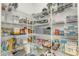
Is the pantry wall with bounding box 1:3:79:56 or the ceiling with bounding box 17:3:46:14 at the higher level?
the ceiling with bounding box 17:3:46:14

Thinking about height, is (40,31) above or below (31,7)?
below

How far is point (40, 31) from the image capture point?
1.37 m

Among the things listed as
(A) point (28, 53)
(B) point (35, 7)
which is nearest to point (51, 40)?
(A) point (28, 53)

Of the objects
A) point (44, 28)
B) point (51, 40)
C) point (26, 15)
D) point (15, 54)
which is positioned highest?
point (26, 15)

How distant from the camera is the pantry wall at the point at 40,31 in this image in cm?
136

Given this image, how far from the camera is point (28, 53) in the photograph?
4.50ft

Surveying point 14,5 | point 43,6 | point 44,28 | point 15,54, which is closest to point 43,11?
point 43,6

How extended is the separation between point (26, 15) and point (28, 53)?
0.40 meters

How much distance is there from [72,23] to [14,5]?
0.63 metres

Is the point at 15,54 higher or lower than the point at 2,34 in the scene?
lower

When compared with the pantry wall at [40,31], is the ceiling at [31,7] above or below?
above

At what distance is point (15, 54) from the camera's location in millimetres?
1372

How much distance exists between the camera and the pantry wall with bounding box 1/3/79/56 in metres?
1.36

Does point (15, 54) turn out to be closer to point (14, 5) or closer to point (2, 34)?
point (2, 34)
